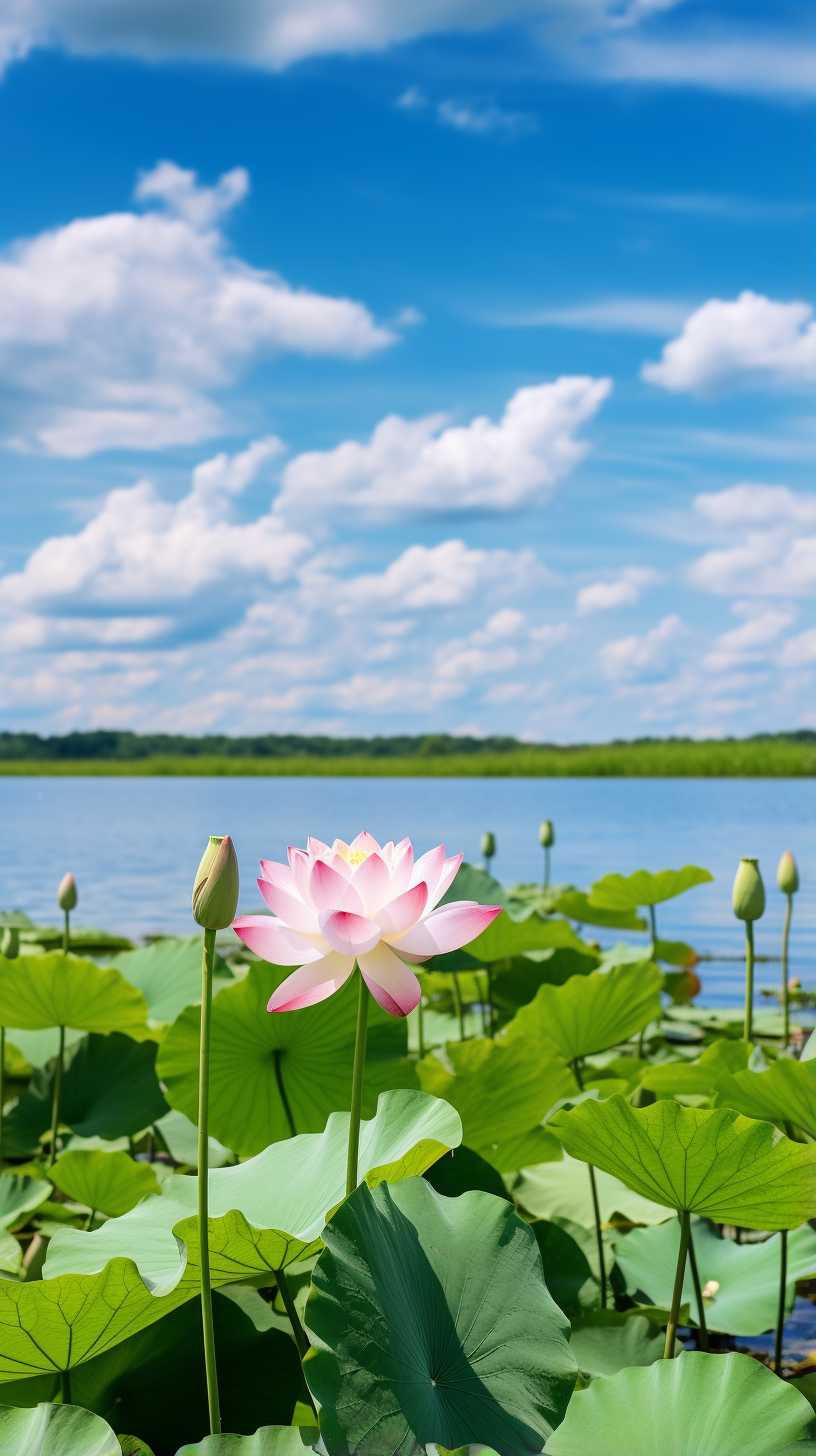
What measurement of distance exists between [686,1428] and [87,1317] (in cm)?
45

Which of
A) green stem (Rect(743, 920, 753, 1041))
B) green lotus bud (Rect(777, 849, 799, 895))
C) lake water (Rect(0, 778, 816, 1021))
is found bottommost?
lake water (Rect(0, 778, 816, 1021))

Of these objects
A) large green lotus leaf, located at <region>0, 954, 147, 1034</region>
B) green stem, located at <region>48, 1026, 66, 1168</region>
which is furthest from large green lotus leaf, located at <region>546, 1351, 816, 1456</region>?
green stem, located at <region>48, 1026, 66, 1168</region>

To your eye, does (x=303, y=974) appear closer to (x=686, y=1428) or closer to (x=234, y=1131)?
(x=686, y=1428)

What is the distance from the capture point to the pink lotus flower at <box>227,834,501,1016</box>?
721 mm

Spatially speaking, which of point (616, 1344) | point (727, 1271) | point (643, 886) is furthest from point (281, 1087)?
point (643, 886)

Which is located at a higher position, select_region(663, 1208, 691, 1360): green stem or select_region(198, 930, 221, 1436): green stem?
select_region(198, 930, 221, 1436): green stem

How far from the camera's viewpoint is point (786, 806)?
607 inches

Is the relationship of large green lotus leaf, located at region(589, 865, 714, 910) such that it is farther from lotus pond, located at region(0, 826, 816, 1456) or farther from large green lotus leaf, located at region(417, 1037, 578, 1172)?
large green lotus leaf, located at region(417, 1037, 578, 1172)

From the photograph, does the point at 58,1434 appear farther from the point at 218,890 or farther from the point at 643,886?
the point at 643,886

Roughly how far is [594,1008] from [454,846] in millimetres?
5717

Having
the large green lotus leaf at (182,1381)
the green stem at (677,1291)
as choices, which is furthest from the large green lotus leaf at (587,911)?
the large green lotus leaf at (182,1381)

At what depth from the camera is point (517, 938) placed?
2.11 meters

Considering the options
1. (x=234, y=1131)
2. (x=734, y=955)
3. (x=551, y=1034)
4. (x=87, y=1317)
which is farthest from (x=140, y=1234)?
(x=734, y=955)

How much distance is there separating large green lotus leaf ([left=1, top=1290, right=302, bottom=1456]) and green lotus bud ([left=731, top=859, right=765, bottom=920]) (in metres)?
0.77
